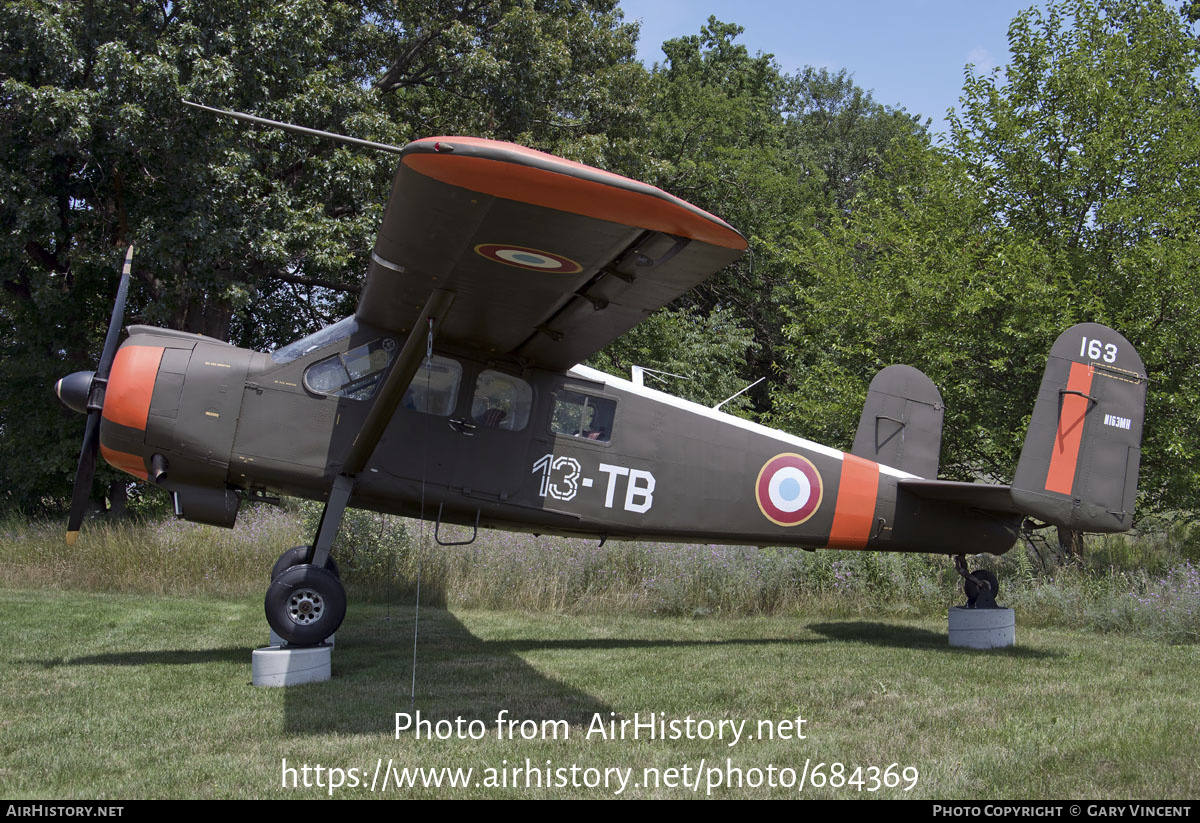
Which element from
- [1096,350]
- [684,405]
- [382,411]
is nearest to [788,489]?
[684,405]

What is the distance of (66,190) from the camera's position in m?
15.1

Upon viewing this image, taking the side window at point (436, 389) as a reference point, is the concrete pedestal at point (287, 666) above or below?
below

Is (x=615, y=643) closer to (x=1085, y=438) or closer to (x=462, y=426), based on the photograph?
(x=462, y=426)

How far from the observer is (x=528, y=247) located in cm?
500

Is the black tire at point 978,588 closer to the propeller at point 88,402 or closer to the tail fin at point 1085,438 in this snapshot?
the tail fin at point 1085,438

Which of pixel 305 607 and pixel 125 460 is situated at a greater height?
pixel 125 460

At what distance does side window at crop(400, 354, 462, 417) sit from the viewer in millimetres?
7438

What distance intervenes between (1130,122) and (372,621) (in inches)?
505

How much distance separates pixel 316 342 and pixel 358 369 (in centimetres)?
42

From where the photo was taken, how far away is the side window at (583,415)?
786 cm

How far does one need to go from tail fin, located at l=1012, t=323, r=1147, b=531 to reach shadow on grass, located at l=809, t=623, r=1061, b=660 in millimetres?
1363

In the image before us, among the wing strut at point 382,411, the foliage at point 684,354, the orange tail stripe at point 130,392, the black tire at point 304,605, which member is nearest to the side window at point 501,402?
the wing strut at point 382,411

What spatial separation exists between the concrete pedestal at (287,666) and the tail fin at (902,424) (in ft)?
19.4

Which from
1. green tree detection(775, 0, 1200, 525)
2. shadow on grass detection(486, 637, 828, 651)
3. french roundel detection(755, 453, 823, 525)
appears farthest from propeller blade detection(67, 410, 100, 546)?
green tree detection(775, 0, 1200, 525)
